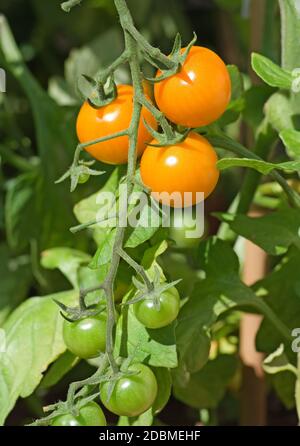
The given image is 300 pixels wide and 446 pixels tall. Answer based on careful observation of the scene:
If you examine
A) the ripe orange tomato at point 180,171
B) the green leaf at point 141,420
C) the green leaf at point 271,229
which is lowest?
the green leaf at point 141,420

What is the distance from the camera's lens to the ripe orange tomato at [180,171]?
24.2 inches

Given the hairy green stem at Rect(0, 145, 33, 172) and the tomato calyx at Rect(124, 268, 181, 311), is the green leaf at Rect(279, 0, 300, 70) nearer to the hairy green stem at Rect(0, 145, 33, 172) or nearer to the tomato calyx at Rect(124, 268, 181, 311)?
the tomato calyx at Rect(124, 268, 181, 311)

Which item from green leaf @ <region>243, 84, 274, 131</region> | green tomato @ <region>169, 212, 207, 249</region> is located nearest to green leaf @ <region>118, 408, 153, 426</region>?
green tomato @ <region>169, 212, 207, 249</region>

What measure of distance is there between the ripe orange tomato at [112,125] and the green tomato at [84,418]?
21cm

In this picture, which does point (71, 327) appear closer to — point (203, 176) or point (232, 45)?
point (203, 176)

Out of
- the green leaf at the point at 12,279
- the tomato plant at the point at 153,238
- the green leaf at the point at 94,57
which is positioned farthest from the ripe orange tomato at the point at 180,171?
the green leaf at the point at 94,57

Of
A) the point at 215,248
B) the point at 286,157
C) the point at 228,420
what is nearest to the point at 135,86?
the point at 215,248

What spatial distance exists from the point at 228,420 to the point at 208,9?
2.91 ft

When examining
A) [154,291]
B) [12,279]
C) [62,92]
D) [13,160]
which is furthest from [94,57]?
[154,291]

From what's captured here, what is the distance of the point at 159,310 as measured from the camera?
2.02 feet

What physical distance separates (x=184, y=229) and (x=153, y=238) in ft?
0.75

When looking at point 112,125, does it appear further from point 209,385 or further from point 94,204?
point 209,385

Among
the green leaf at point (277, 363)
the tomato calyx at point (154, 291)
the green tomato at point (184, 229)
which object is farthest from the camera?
the green tomato at point (184, 229)

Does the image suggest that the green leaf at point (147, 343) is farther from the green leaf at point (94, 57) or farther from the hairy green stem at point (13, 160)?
the green leaf at point (94, 57)
